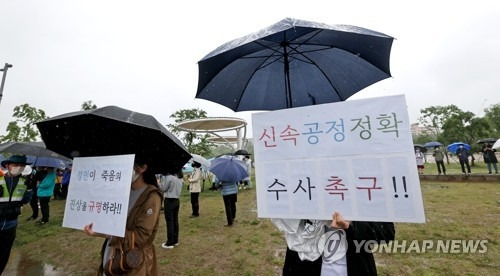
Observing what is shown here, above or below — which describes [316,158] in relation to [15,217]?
above

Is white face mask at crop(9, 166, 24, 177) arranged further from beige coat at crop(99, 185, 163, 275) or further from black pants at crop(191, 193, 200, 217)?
black pants at crop(191, 193, 200, 217)

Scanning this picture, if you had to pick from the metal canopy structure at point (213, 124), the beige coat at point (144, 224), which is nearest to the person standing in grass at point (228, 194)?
the beige coat at point (144, 224)

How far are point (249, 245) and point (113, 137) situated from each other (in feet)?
14.3

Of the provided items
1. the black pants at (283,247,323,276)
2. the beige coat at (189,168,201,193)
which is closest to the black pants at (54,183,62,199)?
the beige coat at (189,168,201,193)

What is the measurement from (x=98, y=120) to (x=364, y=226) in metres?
2.44

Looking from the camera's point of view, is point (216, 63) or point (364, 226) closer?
point (364, 226)

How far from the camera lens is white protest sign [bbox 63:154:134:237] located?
185 cm

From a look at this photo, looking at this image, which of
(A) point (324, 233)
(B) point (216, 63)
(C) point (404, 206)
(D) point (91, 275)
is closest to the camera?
(C) point (404, 206)

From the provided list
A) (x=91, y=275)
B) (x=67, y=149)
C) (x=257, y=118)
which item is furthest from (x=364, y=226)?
(x=91, y=275)

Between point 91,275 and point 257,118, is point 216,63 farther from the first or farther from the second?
point 91,275

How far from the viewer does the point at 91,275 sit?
15.0 feet

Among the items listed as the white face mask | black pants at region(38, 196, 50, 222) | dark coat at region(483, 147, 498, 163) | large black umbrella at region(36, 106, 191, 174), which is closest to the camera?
large black umbrella at region(36, 106, 191, 174)

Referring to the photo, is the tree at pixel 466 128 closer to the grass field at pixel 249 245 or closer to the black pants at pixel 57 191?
the grass field at pixel 249 245

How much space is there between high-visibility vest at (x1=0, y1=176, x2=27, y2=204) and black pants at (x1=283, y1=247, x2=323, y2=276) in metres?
4.51
